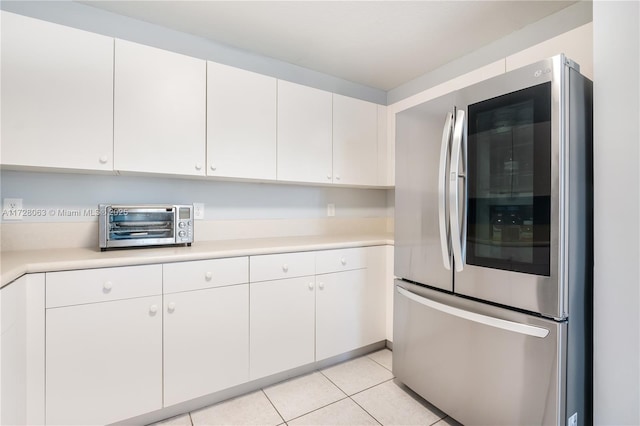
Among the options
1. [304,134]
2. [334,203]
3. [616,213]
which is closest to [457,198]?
[616,213]

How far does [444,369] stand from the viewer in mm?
1588

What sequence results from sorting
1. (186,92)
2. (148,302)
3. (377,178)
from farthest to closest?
1. (377,178)
2. (186,92)
3. (148,302)

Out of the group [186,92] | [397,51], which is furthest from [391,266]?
[186,92]

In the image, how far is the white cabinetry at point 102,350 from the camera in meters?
1.35

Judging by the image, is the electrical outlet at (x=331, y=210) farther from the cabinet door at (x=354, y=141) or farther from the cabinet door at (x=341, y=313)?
the cabinet door at (x=341, y=313)

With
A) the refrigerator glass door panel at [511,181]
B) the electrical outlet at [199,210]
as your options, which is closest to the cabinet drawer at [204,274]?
the electrical outlet at [199,210]

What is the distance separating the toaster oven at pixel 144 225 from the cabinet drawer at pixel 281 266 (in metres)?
0.46

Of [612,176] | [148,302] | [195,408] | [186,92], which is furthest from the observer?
[186,92]

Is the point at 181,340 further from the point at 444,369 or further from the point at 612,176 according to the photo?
the point at 612,176

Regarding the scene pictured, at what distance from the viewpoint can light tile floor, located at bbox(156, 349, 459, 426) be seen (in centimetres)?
162

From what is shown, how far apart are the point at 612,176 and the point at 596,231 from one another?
0.21 meters

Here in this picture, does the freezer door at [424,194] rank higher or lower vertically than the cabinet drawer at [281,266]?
higher

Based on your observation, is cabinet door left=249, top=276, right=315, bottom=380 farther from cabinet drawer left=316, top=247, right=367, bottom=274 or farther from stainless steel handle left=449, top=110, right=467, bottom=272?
stainless steel handle left=449, top=110, right=467, bottom=272

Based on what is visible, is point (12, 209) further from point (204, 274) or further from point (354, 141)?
point (354, 141)
